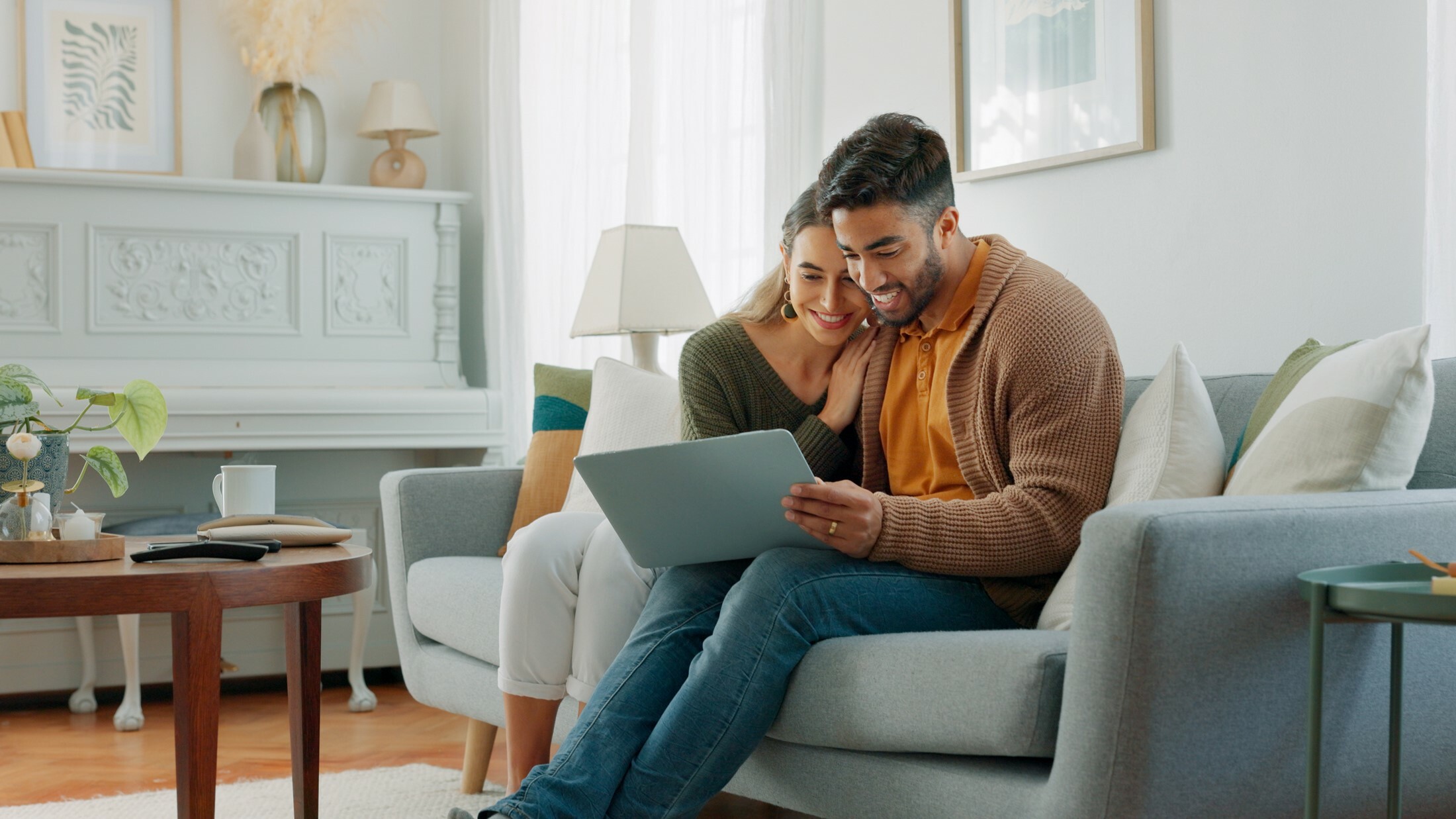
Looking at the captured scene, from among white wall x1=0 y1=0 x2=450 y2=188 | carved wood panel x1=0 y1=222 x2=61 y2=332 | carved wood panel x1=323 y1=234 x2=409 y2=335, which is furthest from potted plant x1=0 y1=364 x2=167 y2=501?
white wall x1=0 y1=0 x2=450 y2=188

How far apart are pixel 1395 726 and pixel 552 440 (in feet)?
5.78

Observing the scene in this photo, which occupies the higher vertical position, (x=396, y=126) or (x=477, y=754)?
(x=396, y=126)

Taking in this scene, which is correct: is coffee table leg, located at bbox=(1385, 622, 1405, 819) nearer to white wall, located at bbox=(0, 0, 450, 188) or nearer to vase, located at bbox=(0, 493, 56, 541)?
vase, located at bbox=(0, 493, 56, 541)

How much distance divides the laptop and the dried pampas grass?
2.60m

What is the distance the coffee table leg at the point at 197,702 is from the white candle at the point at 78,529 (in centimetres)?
24

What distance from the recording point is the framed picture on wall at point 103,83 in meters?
3.67

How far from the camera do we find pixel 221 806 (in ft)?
7.91

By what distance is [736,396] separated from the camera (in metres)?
2.00

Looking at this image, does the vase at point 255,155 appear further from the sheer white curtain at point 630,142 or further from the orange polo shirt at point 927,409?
the orange polo shirt at point 927,409

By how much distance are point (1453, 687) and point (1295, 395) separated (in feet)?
1.15


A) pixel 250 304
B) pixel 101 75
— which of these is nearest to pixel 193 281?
pixel 250 304

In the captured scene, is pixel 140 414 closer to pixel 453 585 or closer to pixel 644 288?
pixel 453 585

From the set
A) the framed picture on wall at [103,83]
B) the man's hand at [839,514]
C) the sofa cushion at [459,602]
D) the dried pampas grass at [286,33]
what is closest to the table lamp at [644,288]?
the sofa cushion at [459,602]

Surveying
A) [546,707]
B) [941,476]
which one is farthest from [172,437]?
[941,476]
